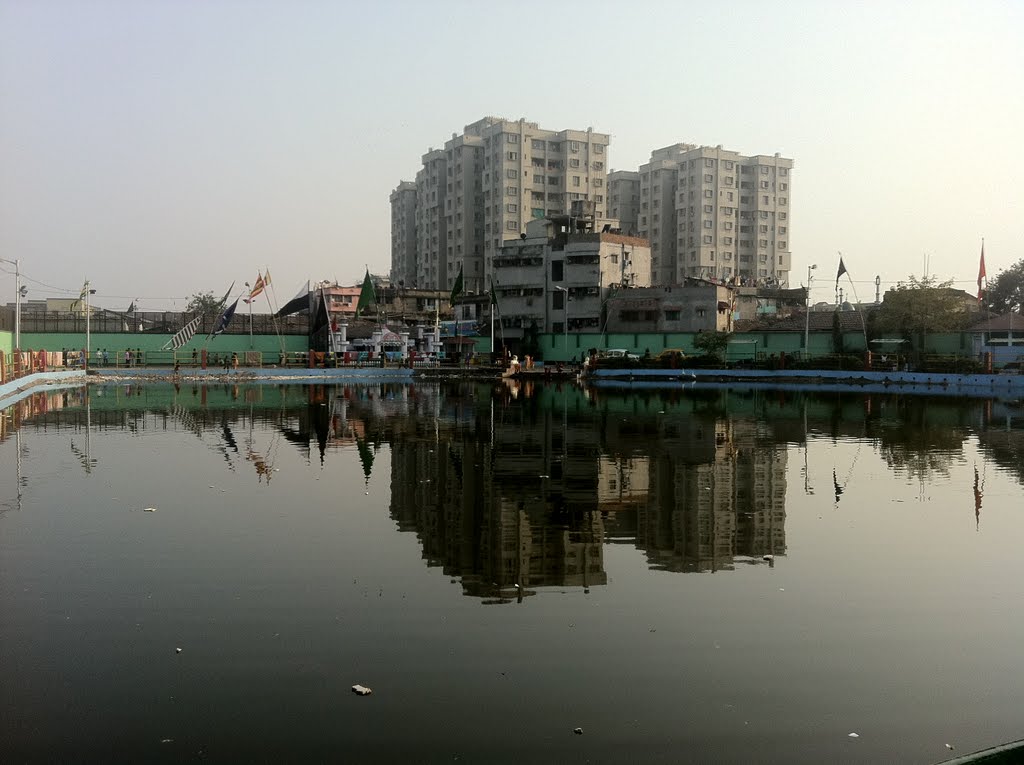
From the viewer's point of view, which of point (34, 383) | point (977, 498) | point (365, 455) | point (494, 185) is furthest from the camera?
point (494, 185)

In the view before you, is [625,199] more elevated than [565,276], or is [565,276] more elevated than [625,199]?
[625,199]

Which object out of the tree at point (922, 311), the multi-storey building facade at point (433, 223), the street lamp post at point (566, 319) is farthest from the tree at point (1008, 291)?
the multi-storey building facade at point (433, 223)

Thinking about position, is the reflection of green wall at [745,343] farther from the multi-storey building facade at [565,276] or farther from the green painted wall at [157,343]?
the green painted wall at [157,343]

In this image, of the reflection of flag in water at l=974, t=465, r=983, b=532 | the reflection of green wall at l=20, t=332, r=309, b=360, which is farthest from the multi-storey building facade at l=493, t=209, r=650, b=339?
the reflection of flag in water at l=974, t=465, r=983, b=532

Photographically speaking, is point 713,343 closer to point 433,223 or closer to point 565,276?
point 565,276

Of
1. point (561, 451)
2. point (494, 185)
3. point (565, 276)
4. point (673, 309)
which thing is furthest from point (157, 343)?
point (561, 451)

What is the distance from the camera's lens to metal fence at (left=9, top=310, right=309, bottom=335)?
81500 mm

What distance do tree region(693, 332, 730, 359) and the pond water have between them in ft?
187

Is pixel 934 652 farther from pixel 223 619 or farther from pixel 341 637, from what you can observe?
pixel 223 619

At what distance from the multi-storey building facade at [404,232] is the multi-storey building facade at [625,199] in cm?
3525

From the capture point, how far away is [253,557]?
35.4ft

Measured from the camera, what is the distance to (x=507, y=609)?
883 cm

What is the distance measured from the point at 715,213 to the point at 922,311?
6400cm

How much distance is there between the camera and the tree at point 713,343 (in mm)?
76500
